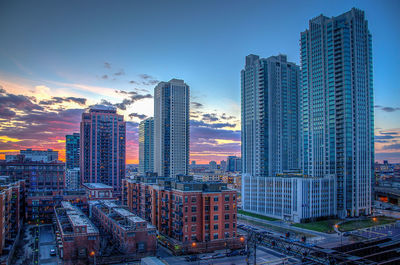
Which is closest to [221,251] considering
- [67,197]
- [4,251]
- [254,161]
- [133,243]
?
[133,243]

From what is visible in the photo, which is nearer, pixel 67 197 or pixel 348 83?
pixel 67 197

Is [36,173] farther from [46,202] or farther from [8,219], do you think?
[8,219]

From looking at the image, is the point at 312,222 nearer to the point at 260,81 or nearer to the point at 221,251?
the point at 221,251

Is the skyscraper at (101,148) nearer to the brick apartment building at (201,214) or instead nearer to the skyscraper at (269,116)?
the skyscraper at (269,116)

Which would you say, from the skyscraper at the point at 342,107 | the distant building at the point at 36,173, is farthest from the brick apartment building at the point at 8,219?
the skyscraper at the point at 342,107

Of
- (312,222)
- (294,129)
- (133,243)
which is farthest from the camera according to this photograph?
(294,129)

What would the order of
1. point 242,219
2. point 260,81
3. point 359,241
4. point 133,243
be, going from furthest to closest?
point 260,81, point 242,219, point 359,241, point 133,243
